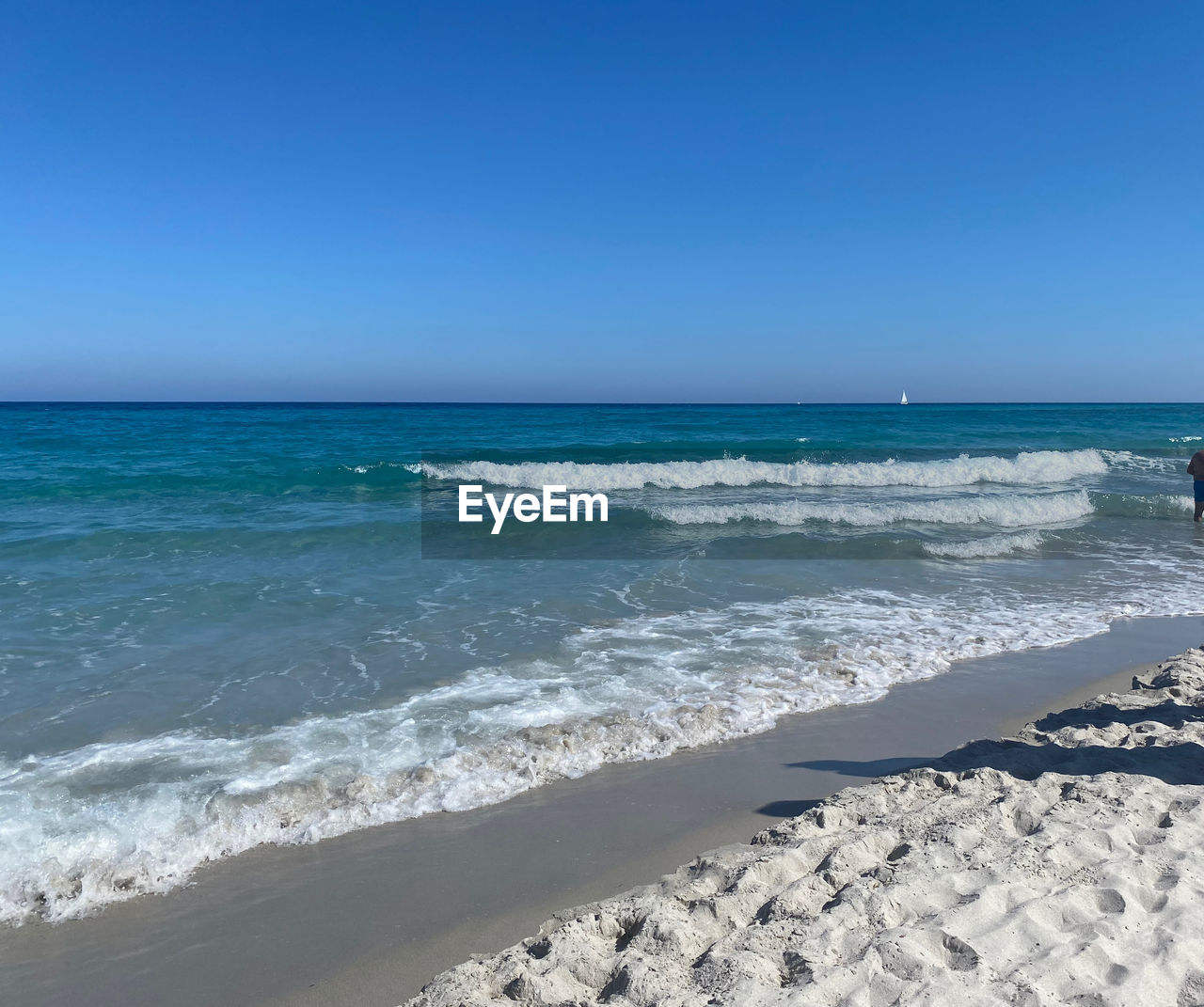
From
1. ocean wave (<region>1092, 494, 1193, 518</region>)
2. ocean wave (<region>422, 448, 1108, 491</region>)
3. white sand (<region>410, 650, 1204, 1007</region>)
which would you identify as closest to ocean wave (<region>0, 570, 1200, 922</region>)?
white sand (<region>410, 650, 1204, 1007</region>)

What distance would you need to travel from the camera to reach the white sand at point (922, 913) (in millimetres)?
2373

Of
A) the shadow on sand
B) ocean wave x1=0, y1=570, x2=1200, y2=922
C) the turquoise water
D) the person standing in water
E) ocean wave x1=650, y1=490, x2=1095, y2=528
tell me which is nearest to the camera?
ocean wave x1=0, y1=570, x2=1200, y2=922

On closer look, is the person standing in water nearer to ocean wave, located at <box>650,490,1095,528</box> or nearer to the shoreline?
ocean wave, located at <box>650,490,1095,528</box>

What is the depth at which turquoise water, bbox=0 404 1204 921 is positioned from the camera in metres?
4.08

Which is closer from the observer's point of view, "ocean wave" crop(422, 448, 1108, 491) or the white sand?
the white sand

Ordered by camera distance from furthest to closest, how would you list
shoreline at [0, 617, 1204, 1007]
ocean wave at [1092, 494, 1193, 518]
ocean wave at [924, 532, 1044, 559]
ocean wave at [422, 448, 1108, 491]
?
1. ocean wave at [422, 448, 1108, 491]
2. ocean wave at [1092, 494, 1193, 518]
3. ocean wave at [924, 532, 1044, 559]
4. shoreline at [0, 617, 1204, 1007]

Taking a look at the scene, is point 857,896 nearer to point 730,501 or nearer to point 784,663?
point 784,663

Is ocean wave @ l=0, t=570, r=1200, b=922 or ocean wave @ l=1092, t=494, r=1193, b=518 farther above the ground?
ocean wave @ l=1092, t=494, r=1193, b=518

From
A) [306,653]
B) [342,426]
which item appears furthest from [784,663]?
[342,426]

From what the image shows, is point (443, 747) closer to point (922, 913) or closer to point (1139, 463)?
point (922, 913)

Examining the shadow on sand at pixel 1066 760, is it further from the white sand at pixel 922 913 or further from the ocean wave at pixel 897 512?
the ocean wave at pixel 897 512

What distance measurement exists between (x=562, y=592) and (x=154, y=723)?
4405 mm

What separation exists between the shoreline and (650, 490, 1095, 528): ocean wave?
29.0ft

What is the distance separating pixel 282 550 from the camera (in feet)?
34.3
